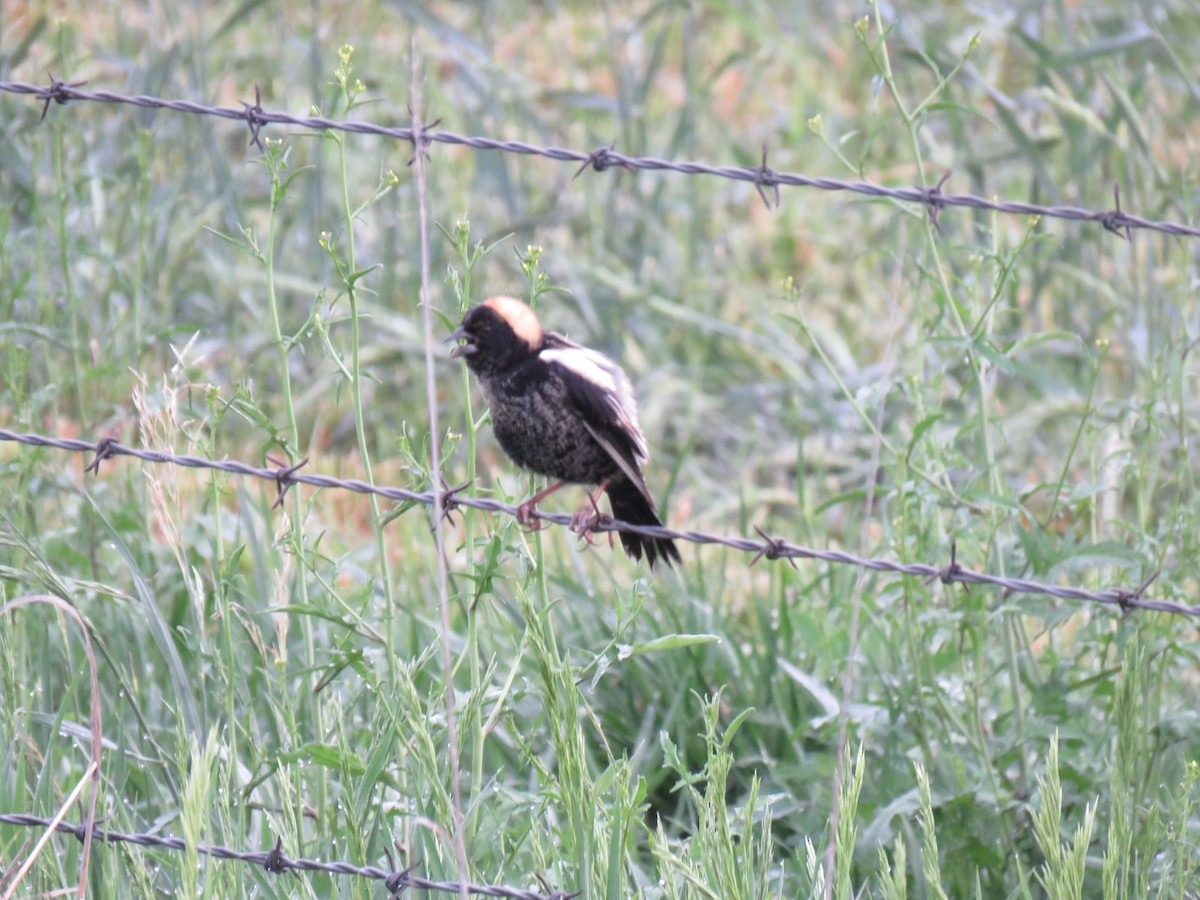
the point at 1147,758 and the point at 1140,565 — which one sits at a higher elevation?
the point at 1140,565

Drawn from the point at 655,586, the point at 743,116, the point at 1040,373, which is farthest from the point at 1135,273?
the point at 743,116

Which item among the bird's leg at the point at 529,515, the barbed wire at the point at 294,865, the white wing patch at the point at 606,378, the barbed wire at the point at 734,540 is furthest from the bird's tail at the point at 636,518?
the barbed wire at the point at 294,865

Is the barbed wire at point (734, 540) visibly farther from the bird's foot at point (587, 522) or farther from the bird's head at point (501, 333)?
the bird's head at point (501, 333)

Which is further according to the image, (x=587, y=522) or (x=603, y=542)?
(x=603, y=542)

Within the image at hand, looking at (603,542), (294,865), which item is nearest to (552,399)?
→ (294,865)

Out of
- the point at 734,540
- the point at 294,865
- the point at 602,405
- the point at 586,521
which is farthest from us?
the point at 602,405

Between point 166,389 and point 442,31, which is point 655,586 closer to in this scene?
point 166,389

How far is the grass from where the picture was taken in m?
2.53

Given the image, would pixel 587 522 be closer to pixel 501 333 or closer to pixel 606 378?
pixel 606 378

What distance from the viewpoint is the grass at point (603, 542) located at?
2.53 metres

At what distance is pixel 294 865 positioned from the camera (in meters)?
2.41

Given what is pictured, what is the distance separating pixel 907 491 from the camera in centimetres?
315

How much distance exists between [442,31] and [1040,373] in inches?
97.5

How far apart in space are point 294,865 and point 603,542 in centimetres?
274
